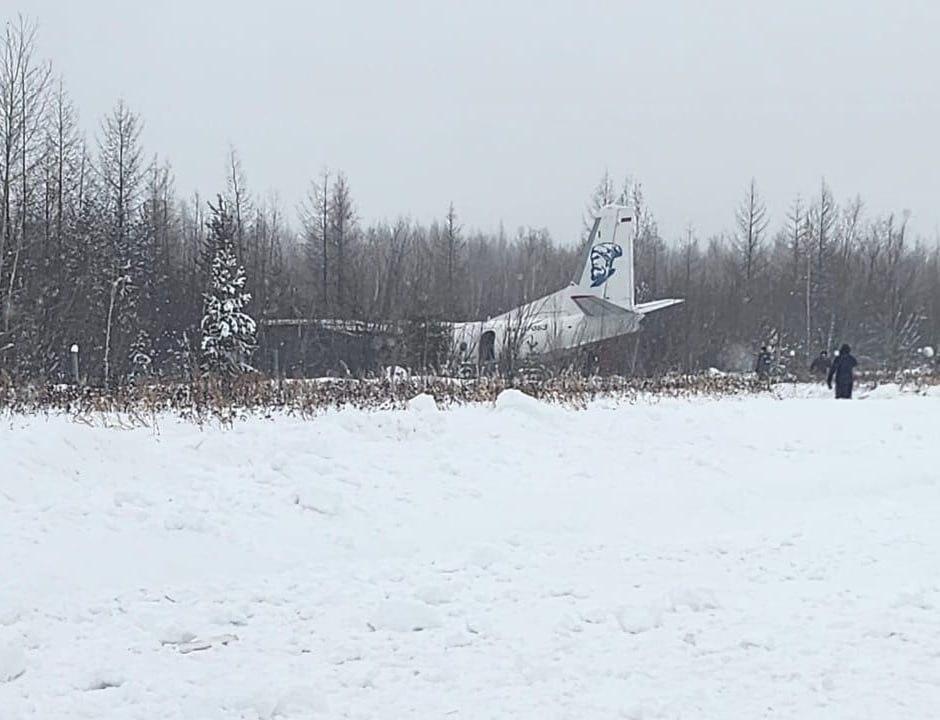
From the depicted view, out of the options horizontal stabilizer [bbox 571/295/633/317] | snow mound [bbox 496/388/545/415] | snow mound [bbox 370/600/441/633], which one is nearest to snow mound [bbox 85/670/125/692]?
snow mound [bbox 370/600/441/633]

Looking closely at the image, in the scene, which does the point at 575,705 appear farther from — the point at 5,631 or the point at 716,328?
the point at 716,328

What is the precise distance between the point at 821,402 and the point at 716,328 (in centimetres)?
2740

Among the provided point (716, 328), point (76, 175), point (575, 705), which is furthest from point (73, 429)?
point (716, 328)

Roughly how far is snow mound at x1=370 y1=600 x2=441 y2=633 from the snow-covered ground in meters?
0.02

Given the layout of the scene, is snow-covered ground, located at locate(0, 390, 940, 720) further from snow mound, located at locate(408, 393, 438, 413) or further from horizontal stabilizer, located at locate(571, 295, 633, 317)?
horizontal stabilizer, located at locate(571, 295, 633, 317)

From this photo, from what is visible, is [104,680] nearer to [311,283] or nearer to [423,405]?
[423,405]

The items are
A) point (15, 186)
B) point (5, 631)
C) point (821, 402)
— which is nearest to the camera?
point (5, 631)

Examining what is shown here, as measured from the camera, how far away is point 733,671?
5.01m

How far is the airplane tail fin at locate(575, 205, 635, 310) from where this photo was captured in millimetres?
33250

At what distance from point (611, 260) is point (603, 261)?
0.28m

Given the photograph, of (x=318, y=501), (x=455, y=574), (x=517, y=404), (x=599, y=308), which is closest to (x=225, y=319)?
(x=599, y=308)

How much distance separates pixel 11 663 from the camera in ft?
16.2

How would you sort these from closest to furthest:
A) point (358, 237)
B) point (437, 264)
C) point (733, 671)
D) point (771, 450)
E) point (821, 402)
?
1. point (733, 671)
2. point (771, 450)
3. point (821, 402)
4. point (358, 237)
5. point (437, 264)

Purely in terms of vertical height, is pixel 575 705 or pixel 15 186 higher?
pixel 15 186
